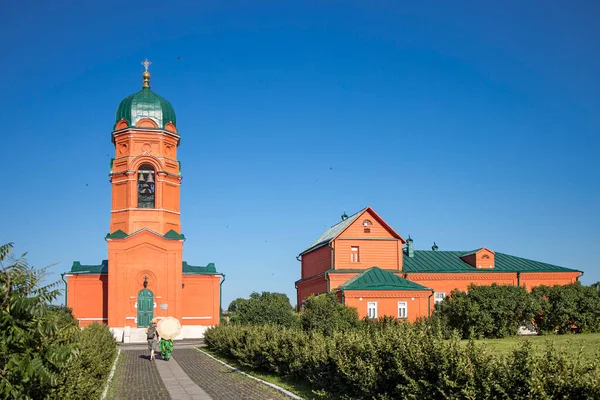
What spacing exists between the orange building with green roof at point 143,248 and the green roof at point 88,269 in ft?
0.22

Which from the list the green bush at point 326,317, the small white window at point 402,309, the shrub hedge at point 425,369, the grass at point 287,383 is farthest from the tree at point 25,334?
the small white window at point 402,309

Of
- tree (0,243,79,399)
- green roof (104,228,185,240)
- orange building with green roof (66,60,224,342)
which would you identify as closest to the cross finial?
orange building with green roof (66,60,224,342)

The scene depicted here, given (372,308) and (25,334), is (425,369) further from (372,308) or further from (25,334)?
(372,308)

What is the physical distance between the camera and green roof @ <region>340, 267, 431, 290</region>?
132 ft

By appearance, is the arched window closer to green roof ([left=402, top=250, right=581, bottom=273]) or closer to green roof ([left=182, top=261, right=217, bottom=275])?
green roof ([left=182, top=261, right=217, bottom=275])

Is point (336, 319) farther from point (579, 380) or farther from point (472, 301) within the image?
point (579, 380)

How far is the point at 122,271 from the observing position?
4047 cm

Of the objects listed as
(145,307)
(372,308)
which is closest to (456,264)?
(372,308)

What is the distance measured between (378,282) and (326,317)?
13.9 metres

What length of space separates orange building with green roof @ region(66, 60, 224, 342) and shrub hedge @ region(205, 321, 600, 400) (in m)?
23.8

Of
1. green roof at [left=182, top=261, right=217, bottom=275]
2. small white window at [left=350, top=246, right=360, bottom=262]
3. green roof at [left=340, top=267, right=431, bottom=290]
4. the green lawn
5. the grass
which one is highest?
small white window at [left=350, top=246, right=360, bottom=262]

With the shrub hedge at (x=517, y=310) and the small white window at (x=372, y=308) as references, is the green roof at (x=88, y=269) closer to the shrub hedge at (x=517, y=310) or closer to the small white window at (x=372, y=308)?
the small white window at (x=372, y=308)

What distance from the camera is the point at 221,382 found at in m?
19.7

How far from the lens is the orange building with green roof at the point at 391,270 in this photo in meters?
40.2
